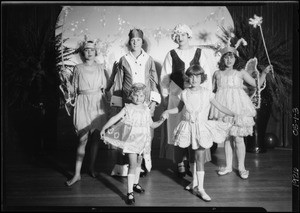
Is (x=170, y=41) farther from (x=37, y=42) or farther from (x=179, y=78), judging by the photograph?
(x=37, y=42)

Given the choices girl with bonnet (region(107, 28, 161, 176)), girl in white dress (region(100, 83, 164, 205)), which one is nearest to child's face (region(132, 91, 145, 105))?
girl in white dress (region(100, 83, 164, 205))

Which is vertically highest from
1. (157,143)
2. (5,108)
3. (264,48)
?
(264,48)

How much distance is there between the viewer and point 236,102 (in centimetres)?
295

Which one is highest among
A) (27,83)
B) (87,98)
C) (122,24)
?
(122,24)

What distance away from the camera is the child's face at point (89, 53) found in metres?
2.94

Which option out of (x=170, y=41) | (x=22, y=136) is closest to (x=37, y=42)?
(x=22, y=136)

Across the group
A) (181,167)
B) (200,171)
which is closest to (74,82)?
(181,167)

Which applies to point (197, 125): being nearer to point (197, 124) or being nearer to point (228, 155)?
point (197, 124)

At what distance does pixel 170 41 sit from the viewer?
116 inches

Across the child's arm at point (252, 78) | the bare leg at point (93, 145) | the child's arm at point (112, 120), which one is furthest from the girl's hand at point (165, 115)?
the child's arm at point (252, 78)

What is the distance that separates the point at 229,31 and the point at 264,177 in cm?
115

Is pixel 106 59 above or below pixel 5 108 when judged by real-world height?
above

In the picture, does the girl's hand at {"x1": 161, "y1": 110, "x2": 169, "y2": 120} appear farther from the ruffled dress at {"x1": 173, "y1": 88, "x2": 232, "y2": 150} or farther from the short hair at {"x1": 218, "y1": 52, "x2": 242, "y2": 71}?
the short hair at {"x1": 218, "y1": 52, "x2": 242, "y2": 71}

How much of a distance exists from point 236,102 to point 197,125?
0.40 meters
